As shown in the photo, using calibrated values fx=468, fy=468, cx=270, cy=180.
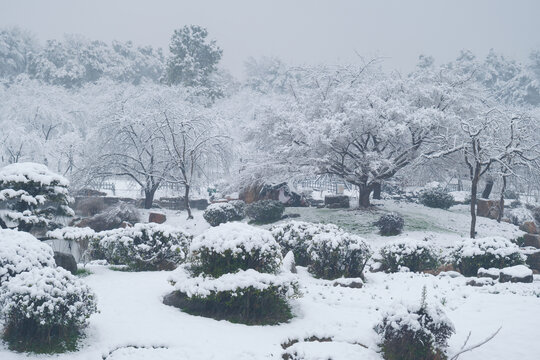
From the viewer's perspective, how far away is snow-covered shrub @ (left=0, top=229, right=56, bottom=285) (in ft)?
22.9

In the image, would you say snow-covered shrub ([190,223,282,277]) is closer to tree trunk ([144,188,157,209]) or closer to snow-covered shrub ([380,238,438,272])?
snow-covered shrub ([380,238,438,272])

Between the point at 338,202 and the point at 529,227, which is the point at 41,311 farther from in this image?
the point at 529,227

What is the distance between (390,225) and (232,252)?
41.3 ft

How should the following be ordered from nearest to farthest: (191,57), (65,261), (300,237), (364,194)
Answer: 1. (65,261)
2. (300,237)
3. (364,194)
4. (191,57)

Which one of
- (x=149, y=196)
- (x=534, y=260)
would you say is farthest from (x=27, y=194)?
(x=149, y=196)

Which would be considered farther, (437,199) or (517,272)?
(437,199)

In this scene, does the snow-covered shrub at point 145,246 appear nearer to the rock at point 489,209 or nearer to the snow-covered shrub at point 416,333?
the snow-covered shrub at point 416,333

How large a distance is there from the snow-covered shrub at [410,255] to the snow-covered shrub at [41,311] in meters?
9.20

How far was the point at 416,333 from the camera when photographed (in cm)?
600

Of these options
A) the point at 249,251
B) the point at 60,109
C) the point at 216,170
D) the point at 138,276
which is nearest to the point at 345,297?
the point at 249,251

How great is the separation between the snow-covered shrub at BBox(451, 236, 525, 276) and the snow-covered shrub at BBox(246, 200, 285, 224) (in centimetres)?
1094

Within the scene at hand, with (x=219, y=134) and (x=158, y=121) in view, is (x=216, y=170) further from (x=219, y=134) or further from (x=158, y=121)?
(x=158, y=121)

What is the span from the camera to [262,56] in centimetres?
7675

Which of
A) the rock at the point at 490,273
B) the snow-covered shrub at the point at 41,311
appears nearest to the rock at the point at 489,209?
the rock at the point at 490,273
